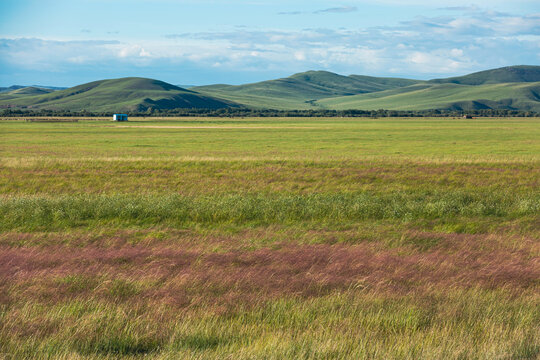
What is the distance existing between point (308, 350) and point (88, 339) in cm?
307

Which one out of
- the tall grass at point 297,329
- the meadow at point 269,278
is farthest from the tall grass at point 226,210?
the tall grass at point 297,329

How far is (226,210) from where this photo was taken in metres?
20.0

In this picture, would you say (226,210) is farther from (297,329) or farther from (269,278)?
(297,329)

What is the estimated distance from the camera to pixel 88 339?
7812 millimetres

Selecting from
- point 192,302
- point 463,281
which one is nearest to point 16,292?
point 192,302

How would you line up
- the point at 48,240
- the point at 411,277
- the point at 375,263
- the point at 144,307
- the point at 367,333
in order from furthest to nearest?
the point at 48,240
the point at 375,263
the point at 411,277
the point at 144,307
the point at 367,333

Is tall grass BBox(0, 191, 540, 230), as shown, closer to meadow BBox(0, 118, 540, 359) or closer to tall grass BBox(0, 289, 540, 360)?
meadow BBox(0, 118, 540, 359)

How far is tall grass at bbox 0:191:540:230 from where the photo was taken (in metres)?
18.8

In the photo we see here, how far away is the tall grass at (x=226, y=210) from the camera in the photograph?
18.8 m

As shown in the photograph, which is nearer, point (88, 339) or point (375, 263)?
point (88, 339)

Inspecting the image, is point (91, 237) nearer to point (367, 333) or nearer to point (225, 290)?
point (225, 290)

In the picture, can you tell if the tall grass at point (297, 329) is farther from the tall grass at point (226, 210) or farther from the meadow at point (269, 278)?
the tall grass at point (226, 210)

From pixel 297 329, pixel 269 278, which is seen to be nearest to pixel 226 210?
pixel 269 278

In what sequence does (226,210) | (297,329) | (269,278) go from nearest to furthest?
1. (297,329)
2. (269,278)
3. (226,210)
